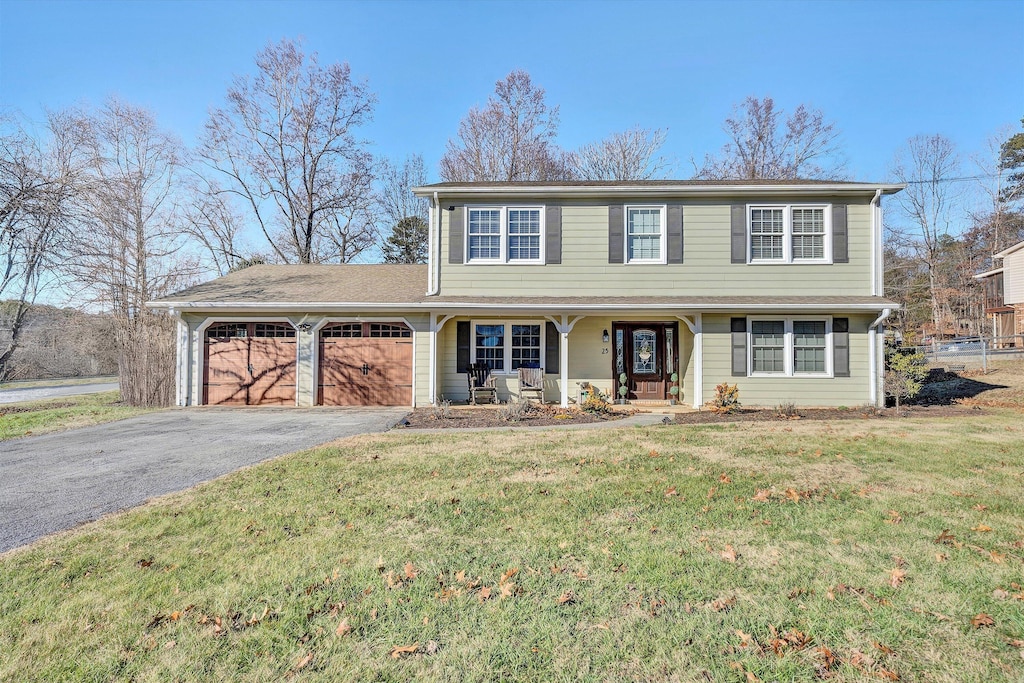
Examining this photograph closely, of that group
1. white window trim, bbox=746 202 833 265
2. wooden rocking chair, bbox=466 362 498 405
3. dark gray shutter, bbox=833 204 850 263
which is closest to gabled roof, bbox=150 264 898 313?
white window trim, bbox=746 202 833 265

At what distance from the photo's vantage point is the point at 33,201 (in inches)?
380

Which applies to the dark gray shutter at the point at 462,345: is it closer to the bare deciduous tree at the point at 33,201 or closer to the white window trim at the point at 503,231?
the white window trim at the point at 503,231

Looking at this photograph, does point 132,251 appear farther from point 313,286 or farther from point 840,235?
point 840,235

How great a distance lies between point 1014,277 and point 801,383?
2270 centimetres

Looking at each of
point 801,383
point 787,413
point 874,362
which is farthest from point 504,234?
point 874,362

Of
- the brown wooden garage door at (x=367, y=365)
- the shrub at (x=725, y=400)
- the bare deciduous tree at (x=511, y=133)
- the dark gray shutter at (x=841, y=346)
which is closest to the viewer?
the shrub at (x=725, y=400)

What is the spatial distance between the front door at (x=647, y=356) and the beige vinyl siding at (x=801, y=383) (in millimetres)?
1162

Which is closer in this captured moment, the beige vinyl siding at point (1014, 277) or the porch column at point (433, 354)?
the porch column at point (433, 354)

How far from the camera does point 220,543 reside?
11.8ft

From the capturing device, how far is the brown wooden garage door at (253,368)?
12242 mm

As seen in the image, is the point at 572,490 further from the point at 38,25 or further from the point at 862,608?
the point at 38,25

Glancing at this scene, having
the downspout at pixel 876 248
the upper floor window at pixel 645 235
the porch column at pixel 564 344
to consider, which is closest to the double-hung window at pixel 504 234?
the porch column at pixel 564 344

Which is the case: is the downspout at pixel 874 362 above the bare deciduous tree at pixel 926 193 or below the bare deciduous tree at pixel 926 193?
below

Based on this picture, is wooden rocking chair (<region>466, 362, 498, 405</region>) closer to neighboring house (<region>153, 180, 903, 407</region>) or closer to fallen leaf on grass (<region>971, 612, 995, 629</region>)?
neighboring house (<region>153, 180, 903, 407</region>)
